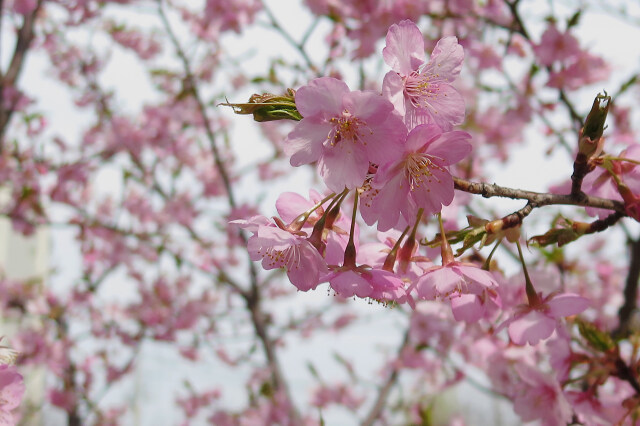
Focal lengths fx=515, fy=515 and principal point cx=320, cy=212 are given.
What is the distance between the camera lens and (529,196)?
79 centimetres

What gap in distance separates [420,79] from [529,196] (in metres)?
0.26

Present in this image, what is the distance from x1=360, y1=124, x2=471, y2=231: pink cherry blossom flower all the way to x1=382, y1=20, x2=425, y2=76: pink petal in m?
0.16

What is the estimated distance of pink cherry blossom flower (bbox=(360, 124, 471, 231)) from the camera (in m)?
0.76

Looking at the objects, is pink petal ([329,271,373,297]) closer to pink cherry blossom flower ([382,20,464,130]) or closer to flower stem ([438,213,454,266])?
flower stem ([438,213,454,266])

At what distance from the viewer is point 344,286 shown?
2.58ft

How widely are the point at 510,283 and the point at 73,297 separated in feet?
15.9

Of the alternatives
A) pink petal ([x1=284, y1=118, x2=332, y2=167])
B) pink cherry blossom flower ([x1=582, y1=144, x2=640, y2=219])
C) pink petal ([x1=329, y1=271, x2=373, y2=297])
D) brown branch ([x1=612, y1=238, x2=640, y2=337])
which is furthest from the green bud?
brown branch ([x1=612, y1=238, x2=640, y2=337])

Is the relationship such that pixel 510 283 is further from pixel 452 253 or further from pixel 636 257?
pixel 636 257

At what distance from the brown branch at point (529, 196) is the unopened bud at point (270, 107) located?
274 millimetres

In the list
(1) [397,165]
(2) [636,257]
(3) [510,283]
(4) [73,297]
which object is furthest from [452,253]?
(4) [73,297]

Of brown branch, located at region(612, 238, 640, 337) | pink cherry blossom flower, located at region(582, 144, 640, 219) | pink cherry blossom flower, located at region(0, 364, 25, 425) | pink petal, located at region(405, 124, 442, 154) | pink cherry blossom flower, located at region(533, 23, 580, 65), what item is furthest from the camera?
pink cherry blossom flower, located at region(533, 23, 580, 65)

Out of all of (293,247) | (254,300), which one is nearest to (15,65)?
(254,300)

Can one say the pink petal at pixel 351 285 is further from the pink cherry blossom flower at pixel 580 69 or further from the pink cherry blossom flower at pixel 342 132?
the pink cherry blossom flower at pixel 580 69

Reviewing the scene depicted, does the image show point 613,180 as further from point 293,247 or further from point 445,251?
point 293,247
